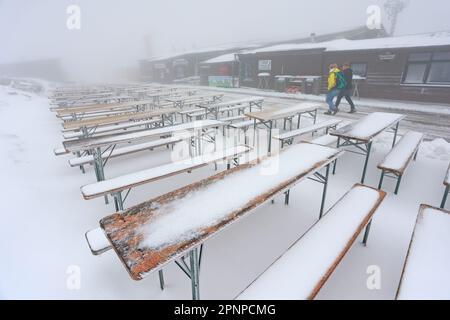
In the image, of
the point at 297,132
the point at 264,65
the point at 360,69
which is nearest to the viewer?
the point at 297,132

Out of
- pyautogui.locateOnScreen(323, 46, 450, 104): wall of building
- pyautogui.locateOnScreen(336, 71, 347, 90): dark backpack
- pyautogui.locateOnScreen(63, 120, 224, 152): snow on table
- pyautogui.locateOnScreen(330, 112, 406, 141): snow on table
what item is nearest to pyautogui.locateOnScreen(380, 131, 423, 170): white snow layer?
pyautogui.locateOnScreen(330, 112, 406, 141): snow on table

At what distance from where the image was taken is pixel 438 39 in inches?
445

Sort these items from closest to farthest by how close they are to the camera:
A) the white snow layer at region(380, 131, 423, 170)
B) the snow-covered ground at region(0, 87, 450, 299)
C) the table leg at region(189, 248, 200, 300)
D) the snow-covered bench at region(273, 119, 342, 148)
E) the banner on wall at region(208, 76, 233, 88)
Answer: the table leg at region(189, 248, 200, 300) < the snow-covered ground at region(0, 87, 450, 299) < the white snow layer at region(380, 131, 423, 170) < the snow-covered bench at region(273, 119, 342, 148) < the banner on wall at region(208, 76, 233, 88)

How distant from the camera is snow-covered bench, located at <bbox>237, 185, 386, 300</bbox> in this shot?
1670mm

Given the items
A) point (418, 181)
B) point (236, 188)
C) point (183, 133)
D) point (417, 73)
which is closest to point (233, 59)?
point (417, 73)

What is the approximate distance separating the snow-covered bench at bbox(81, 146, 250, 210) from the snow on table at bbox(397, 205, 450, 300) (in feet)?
8.19

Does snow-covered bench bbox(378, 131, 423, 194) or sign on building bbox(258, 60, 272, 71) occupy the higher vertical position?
sign on building bbox(258, 60, 272, 71)

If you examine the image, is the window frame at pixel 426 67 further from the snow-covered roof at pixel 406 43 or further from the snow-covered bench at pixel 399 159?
the snow-covered bench at pixel 399 159

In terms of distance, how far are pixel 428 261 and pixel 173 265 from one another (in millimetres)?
2318

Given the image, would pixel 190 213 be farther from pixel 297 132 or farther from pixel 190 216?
pixel 297 132

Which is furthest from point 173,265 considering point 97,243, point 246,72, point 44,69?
point 44,69

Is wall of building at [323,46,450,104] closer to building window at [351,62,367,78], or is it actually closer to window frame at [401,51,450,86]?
window frame at [401,51,450,86]

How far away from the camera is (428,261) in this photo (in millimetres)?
1840
